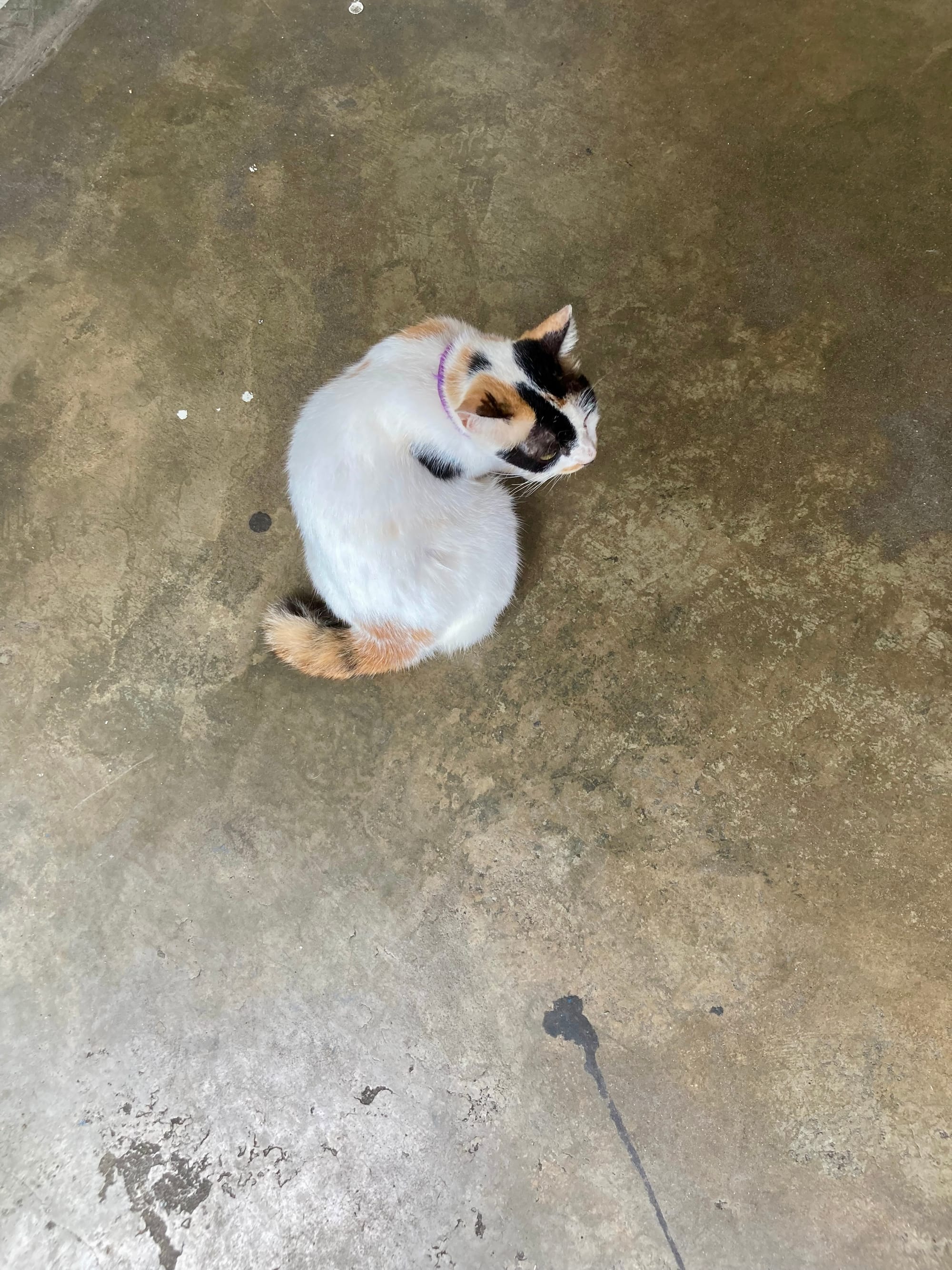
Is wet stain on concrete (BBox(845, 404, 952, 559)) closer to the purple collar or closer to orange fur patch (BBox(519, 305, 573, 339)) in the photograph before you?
orange fur patch (BBox(519, 305, 573, 339))

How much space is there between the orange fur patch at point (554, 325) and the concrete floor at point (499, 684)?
0.73 metres

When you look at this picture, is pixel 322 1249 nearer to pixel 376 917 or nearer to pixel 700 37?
pixel 376 917

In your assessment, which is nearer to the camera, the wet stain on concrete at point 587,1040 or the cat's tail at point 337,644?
the cat's tail at point 337,644

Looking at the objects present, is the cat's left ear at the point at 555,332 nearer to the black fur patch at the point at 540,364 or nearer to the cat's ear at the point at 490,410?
the black fur patch at the point at 540,364

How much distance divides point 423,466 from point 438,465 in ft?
0.21

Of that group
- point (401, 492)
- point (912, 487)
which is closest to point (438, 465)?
point (401, 492)

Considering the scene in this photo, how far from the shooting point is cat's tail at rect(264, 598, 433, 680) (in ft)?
6.71

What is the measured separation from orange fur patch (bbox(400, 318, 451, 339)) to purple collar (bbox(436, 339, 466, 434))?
0.09 m

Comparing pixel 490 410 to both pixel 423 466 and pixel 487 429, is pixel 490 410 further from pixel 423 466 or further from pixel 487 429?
pixel 423 466

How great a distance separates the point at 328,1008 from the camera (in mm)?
Answer: 2328

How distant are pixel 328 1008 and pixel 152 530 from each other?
Result: 210cm

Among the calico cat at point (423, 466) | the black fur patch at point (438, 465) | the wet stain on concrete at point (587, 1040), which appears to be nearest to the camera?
the calico cat at point (423, 466)

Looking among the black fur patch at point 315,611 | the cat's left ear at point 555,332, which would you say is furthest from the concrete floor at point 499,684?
the cat's left ear at point 555,332

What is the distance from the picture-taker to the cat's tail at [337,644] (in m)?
2.04
